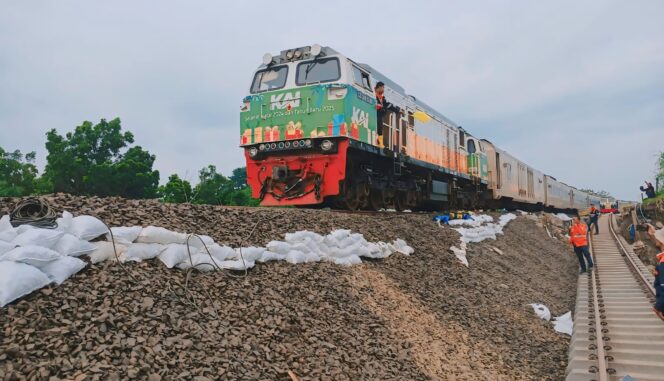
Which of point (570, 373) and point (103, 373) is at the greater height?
point (103, 373)

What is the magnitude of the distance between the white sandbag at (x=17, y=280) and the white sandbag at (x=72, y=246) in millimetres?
398

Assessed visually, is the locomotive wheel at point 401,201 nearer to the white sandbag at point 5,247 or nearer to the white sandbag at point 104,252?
the white sandbag at point 104,252

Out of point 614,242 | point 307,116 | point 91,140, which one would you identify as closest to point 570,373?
point 307,116

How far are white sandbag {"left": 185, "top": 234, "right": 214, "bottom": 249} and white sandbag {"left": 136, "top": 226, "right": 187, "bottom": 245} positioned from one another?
86mm

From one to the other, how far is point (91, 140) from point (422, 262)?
31.4 metres

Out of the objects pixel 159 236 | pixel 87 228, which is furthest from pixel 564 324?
pixel 87 228

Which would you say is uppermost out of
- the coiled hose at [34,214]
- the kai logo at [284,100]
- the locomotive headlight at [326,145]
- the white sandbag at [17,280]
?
the kai logo at [284,100]

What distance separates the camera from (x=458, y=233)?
11.7 meters

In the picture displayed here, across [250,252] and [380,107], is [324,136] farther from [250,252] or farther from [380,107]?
[250,252]

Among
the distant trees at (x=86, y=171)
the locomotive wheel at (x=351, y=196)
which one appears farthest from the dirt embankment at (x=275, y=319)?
the distant trees at (x=86, y=171)

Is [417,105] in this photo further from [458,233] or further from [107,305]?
[107,305]

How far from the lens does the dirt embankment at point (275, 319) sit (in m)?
3.35

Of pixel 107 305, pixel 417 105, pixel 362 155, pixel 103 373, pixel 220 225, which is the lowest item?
pixel 103 373

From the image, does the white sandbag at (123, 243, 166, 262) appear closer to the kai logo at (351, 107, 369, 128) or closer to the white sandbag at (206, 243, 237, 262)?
the white sandbag at (206, 243, 237, 262)
